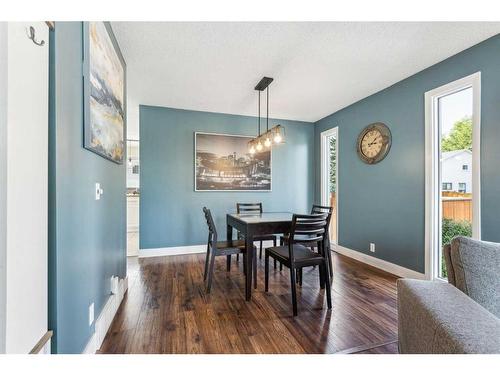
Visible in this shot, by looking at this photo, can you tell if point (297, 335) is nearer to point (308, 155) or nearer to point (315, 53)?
point (315, 53)

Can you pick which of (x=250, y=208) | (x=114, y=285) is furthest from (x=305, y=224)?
(x=114, y=285)

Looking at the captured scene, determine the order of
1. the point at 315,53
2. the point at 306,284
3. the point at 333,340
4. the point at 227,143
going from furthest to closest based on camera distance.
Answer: the point at 227,143 < the point at 306,284 < the point at 315,53 < the point at 333,340

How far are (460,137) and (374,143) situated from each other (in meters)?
1.00

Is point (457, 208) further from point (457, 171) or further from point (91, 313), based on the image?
point (91, 313)

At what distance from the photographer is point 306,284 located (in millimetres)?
2637

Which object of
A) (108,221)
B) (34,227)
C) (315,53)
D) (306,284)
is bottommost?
(306,284)

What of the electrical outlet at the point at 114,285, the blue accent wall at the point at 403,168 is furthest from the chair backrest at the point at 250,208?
the electrical outlet at the point at 114,285

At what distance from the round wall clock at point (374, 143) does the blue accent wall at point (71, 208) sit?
10.8 feet

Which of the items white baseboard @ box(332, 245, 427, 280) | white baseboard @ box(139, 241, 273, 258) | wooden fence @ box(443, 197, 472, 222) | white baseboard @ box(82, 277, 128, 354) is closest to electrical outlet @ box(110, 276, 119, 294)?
white baseboard @ box(82, 277, 128, 354)

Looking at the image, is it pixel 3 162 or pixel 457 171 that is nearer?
pixel 3 162

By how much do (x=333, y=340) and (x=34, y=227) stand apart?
1.88 metres

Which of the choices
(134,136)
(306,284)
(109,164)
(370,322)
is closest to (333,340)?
(370,322)

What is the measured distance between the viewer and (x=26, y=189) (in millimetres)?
847

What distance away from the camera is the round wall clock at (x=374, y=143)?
3086mm
